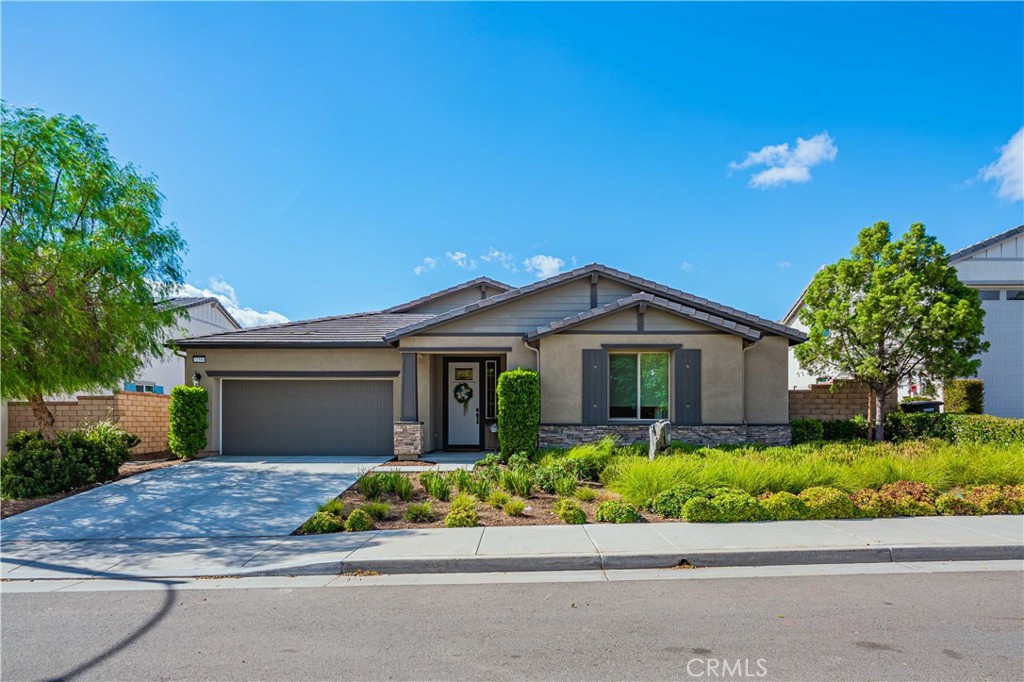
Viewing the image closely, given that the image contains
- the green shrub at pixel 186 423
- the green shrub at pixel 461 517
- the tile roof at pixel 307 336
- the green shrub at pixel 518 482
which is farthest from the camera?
the tile roof at pixel 307 336

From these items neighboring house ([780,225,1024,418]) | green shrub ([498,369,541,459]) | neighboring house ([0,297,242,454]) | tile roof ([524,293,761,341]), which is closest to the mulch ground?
neighboring house ([0,297,242,454])

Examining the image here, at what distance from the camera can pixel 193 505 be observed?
8.98 m

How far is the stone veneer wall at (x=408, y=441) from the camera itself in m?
13.5

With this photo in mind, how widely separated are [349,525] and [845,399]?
45.1 feet

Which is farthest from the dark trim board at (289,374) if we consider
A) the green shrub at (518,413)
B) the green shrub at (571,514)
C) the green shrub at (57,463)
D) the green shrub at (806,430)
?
the green shrub at (806,430)

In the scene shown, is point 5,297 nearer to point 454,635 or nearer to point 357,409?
point 357,409

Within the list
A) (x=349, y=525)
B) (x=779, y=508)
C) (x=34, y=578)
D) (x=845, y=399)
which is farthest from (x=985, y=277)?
(x=34, y=578)

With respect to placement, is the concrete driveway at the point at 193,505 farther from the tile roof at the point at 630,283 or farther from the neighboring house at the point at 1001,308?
the neighboring house at the point at 1001,308

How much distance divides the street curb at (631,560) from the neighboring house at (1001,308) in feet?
43.5

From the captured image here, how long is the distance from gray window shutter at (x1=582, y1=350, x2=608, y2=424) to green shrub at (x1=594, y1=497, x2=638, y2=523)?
17.6 feet

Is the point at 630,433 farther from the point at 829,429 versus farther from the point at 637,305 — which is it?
the point at 829,429

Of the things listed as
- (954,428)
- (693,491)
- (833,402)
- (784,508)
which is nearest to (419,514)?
(693,491)

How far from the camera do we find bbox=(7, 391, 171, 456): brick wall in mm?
13070

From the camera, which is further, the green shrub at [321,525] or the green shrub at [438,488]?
the green shrub at [438,488]
